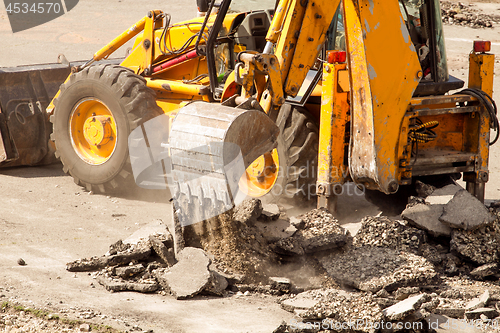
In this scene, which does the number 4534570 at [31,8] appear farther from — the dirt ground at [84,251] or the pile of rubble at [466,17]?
the pile of rubble at [466,17]

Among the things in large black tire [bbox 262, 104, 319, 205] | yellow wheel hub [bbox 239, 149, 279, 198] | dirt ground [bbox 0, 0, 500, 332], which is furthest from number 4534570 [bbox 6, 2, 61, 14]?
large black tire [bbox 262, 104, 319, 205]

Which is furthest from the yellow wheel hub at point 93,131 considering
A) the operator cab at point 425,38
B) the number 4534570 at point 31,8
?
the number 4534570 at point 31,8

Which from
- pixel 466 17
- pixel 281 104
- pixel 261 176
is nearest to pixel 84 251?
pixel 261 176

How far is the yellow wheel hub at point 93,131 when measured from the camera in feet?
21.2

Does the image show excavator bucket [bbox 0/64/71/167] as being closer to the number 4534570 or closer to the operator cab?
the operator cab

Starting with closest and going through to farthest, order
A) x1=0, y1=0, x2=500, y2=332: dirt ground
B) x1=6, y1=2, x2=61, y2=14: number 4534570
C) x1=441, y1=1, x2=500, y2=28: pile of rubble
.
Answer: x1=0, y1=0, x2=500, y2=332: dirt ground
x1=441, y1=1, x2=500, y2=28: pile of rubble
x1=6, y1=2, x2=61, y2=14: number 4534570

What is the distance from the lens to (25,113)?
23.6 feet

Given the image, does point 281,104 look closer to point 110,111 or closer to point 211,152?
point 211,152

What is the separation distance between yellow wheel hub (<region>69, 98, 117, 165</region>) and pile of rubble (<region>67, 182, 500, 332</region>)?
6.60 feet

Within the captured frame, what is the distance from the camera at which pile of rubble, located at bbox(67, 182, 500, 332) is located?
359 centimetres

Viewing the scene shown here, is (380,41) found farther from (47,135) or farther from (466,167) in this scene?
(47,135)

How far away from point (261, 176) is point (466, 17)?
47.0 ft

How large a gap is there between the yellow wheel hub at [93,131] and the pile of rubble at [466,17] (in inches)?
553

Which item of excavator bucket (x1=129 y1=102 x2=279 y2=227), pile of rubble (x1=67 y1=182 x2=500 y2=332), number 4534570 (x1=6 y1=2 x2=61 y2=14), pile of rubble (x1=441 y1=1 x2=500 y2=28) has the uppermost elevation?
number 4534570 (x1=6 y1=2 x2=61 y2=14)
